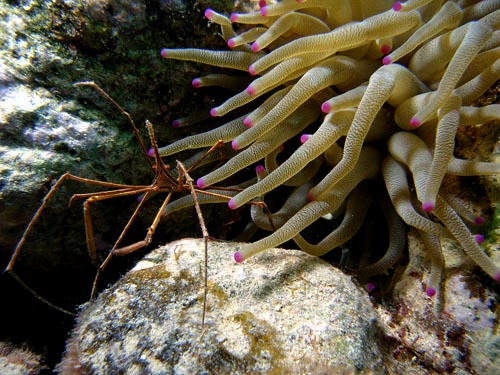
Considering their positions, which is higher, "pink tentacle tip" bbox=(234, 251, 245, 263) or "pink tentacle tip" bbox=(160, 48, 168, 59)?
"pink tentacle tip" bbox=(160, 48, 168, 59)

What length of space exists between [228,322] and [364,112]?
1073 millimetres

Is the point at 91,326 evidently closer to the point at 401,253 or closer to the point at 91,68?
the point at 91,68

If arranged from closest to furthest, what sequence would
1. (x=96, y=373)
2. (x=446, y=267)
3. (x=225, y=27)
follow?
(x=96, y=373), (x=446, y=267), (x=225, y=27)

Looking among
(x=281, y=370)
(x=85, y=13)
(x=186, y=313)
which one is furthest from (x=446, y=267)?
(x=85, y=13)

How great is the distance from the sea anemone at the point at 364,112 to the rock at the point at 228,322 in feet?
0.61

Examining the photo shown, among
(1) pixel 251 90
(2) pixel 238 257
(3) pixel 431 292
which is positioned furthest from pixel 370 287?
(1) pixel 251 90

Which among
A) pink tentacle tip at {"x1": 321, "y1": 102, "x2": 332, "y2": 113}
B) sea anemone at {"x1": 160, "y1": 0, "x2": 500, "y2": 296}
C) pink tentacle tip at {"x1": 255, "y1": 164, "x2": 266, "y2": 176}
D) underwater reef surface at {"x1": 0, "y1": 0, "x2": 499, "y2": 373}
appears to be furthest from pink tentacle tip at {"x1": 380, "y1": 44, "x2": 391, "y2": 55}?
pink tentacle tip at {"x1": 255, "y1": 164, "x2": 266, "y2": 176}

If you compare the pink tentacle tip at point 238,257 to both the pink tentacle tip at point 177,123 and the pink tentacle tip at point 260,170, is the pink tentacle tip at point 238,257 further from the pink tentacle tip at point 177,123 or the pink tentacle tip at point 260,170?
the pink tentacle tip at point 177,123

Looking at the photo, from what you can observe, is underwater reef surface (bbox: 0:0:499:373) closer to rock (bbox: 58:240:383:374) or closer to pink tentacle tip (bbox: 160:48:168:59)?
pink tentacle tip (bbox: 160:48:168:59)

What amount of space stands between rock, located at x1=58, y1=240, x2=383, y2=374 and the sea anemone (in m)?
0.18

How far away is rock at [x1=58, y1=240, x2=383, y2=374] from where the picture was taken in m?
1.23

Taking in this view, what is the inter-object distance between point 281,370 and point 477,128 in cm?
154

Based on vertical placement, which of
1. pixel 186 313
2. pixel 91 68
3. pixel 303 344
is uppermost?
pixel 91 68

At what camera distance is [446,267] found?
163 centimetres
